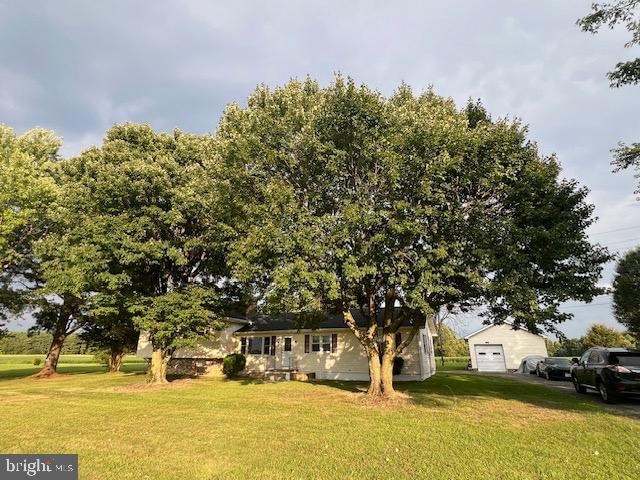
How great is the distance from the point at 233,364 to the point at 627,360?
23290 millimetres

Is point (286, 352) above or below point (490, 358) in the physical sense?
above

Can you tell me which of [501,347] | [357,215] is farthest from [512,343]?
[357,215]

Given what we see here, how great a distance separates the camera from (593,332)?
153 feet

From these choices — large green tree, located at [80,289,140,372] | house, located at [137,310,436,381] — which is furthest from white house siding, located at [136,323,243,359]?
large green tree, located at [80,289,140,372]

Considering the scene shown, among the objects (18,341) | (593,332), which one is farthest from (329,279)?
(18,341)

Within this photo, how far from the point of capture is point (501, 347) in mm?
36125

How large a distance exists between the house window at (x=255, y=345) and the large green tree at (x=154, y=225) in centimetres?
738

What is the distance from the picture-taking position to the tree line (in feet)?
44.4

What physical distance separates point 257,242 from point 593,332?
50.0 meters

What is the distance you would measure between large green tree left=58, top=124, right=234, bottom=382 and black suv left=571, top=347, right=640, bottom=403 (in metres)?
16.6

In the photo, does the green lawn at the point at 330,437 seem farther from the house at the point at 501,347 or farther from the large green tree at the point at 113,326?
the house at the point at 501,347

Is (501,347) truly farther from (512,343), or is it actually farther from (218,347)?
(218,347)

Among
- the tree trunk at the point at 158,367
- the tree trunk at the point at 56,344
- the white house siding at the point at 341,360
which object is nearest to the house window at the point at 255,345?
the white house siding at the point at 341,360

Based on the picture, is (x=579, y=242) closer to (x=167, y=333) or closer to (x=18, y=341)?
(x=167, y=333)
